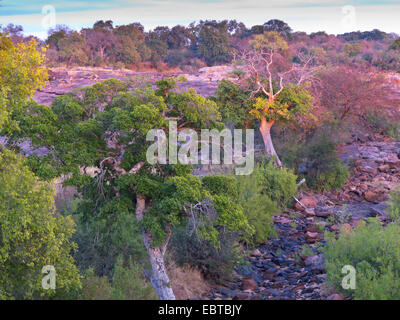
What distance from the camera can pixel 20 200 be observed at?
21.2 ft

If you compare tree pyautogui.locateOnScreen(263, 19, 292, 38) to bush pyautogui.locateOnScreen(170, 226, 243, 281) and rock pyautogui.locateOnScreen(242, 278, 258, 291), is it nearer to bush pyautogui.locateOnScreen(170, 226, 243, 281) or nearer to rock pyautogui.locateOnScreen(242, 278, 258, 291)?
bush pyautogui.locateOnScreen(170, 226, 243, 281)

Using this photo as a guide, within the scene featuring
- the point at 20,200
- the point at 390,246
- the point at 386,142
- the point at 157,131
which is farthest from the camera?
the point at 386,142

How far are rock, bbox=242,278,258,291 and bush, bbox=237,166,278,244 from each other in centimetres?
173

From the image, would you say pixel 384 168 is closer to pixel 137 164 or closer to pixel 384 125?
pixel 384 125

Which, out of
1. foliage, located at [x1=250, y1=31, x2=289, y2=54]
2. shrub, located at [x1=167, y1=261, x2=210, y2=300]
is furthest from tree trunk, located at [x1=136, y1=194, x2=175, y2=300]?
foliage, located at [x1=250, y1=31, x2=289, y2=54]

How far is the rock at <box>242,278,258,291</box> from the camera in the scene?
10836 mm

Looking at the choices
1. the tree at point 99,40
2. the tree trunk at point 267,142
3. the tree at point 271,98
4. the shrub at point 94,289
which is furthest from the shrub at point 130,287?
the tree at point 99,40

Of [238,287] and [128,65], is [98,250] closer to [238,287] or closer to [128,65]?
[238,287]

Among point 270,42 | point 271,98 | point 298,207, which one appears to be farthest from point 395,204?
point 270,42

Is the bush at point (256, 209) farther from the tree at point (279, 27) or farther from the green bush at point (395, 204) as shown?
the tree at point (279, 27)

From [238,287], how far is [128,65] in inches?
1602

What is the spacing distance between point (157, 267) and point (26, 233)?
10.2 ft

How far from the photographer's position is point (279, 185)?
16.9 m

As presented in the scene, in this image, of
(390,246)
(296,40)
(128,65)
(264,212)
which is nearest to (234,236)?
(264,212)
